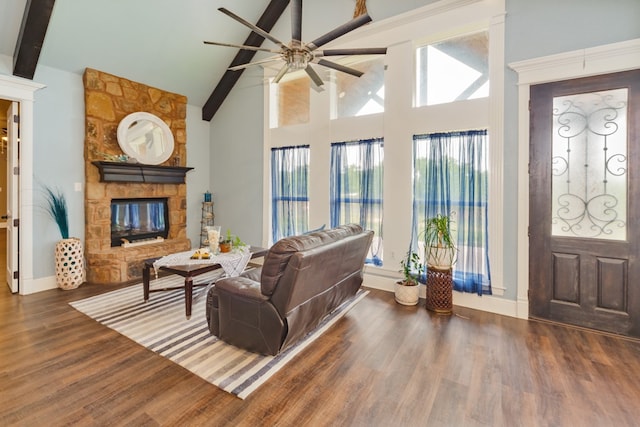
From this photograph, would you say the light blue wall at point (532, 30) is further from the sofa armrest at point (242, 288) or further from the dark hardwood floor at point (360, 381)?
the sofa armrest at point (242, 288)

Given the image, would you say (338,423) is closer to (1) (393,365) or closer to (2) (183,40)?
A: (1) (393,365)

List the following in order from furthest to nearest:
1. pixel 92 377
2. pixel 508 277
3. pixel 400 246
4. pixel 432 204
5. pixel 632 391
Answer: pixel 400 246
pixel 432 204
pixel 508 277
pixel 92 377
pixel 632 391

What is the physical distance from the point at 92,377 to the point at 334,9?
5.23 m

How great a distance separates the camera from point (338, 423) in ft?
5.83

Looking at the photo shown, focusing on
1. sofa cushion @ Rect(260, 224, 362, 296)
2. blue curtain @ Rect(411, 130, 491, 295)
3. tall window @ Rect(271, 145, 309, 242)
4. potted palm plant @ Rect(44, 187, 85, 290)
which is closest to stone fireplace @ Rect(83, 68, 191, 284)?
potted palm plant @ Rect(44, 187, 85, 290)

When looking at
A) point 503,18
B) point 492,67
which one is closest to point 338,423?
point 492,67

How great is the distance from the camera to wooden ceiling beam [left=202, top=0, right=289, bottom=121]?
505 cm

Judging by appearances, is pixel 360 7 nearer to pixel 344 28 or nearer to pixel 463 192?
pixel 344 28

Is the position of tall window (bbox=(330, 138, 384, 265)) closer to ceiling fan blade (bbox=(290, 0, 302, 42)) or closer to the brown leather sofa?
the brown leather sofa

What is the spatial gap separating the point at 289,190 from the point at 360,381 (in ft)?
11.4

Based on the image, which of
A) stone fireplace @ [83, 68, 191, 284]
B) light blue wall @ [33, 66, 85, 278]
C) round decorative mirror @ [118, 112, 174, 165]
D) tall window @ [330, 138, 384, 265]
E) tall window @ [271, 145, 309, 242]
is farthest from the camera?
tall window @ [271, 145, 309, 242]

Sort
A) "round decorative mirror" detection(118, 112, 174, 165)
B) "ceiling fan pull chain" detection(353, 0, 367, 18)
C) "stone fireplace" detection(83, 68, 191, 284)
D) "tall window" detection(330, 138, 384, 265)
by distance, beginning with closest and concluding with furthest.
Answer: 1. "ceiling fan pull chain" detection(353, 0, 367, 18)
2. "tall window" detection(330, 138, 384, 265)
3. "stone fireplace" detection(83, 68, 191, 284)
4. "round decorative mirror" detection(118, 112, 174, 165)

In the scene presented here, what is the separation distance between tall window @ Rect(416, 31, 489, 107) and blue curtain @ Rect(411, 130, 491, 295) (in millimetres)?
520

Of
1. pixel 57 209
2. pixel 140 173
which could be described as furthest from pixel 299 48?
pixel 57 209
